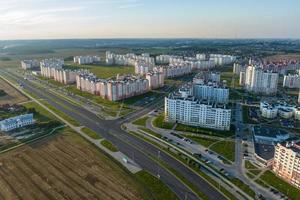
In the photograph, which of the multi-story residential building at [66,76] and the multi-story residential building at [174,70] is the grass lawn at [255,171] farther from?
the multi-story residential building at [66,76]

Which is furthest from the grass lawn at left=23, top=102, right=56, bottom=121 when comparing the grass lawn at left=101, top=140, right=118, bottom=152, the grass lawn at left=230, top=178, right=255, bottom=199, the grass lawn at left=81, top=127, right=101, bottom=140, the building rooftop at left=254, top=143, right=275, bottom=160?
the building rooftop at left=254, top=143, right=275, bottom=160

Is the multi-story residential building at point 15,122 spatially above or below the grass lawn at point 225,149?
above

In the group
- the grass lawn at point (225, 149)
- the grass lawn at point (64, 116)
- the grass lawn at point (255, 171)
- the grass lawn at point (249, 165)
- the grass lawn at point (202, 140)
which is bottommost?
the grass lawn at point (255, 171)

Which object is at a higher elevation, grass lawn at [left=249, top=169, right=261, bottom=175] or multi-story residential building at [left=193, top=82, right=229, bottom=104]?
multi-story residential building at [left=193, top=82, right=229, bottom=104]

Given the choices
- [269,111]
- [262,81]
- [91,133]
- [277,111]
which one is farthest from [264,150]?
[262,81]

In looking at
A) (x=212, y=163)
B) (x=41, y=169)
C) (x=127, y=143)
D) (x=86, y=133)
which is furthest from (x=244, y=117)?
(x=41, y=169)

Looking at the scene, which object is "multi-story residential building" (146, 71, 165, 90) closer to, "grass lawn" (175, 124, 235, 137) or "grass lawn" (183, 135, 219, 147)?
"grass lawn" (175, 124, 235, 137)

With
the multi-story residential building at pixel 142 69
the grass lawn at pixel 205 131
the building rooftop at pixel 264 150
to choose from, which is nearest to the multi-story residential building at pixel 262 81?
the grass lawn at pixel 205 131
